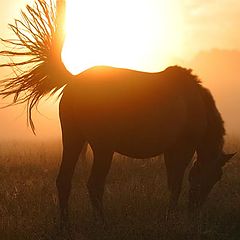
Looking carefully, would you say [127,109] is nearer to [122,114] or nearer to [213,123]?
[122,114]

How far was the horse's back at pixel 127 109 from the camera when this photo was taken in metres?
6.83

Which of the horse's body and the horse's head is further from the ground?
the horse's body

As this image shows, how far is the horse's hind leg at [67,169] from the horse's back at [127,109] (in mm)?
211

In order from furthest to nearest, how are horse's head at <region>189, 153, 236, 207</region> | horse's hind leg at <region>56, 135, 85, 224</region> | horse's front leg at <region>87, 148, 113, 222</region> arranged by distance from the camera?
horse's head at <region>189, 153, 236, 207</region>, horse's hind leg at <region>56, 135, 85, 224</region>, horse's front leg at <region>87, 148, 113, 222</region>

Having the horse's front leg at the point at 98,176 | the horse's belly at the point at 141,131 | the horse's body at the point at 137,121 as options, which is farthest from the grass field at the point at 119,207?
the horse's belly at the point at 141,131

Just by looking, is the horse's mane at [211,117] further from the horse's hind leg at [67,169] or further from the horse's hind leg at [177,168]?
the horse's hind leg at [67,169]

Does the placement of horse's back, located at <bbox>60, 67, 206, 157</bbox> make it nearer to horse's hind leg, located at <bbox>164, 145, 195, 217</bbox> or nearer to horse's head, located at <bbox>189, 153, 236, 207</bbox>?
horse's hind leg, located at <bbox>164, 145, 195, 217</bbox>

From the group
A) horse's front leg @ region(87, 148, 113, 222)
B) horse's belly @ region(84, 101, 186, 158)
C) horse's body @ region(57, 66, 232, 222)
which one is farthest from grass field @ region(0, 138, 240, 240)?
horse's belly @ region(84, 101, 186, 158)

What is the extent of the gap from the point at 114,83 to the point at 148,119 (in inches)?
27.0

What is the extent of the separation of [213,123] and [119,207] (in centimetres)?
187

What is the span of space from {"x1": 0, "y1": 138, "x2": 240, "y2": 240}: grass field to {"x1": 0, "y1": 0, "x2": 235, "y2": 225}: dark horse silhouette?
38cm

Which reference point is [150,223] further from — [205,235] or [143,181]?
[143,181]

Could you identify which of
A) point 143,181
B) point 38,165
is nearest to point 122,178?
point 143,181

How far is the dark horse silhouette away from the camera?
22.4ft
